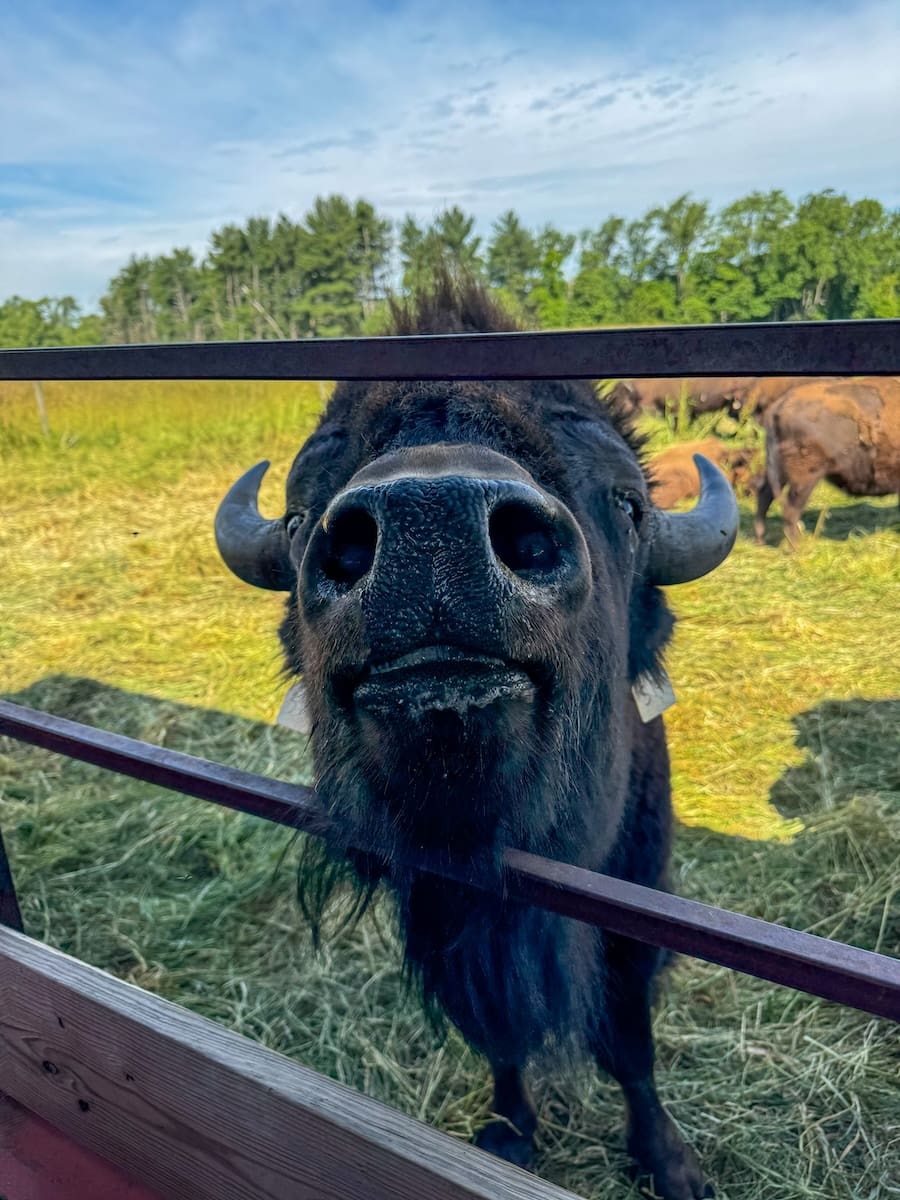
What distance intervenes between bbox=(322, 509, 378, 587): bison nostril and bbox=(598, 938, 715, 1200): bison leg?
1.69 metres

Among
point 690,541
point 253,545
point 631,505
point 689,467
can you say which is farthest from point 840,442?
point 253,545

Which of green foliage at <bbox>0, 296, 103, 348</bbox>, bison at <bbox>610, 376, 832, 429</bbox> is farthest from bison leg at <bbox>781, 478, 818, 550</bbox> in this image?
green foliage at <bbox>0, 296, 103, 348</bbox>

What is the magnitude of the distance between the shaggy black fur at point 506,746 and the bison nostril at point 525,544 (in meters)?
0.08

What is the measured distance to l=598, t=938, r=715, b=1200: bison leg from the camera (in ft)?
8.33

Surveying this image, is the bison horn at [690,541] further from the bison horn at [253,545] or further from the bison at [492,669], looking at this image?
the bison horn at [253,545]

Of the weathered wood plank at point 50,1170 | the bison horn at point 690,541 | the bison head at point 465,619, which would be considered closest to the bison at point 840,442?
the bison horn at point 690,541

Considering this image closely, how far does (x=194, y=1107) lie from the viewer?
4.93 feet

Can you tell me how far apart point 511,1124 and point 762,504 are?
9.16 metres

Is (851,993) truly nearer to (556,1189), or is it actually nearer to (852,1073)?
(556,1189)

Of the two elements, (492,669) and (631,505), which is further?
(631,505)

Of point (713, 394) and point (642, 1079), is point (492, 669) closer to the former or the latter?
point (642, 1079)

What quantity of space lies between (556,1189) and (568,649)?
0.84m

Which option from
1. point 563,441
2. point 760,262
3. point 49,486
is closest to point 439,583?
point 563,441

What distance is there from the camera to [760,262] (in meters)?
7.75
